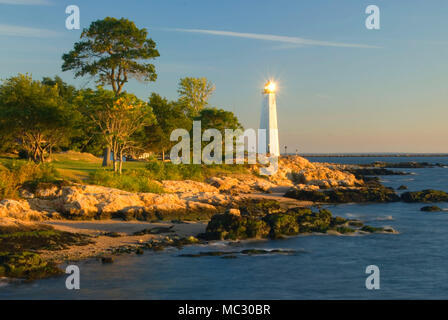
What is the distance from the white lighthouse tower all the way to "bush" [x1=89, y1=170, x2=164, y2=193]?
37.5 m

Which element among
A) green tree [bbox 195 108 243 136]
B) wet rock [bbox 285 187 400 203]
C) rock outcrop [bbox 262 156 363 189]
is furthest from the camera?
green tree [bbox 195 108 243 136]

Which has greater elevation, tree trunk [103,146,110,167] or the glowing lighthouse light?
the glowing lighthouse light

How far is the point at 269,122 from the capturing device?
2616 inches

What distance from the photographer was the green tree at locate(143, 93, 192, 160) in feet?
178

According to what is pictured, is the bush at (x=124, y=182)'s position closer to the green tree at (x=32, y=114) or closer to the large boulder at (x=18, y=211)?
the large boulder at (x=18, y=211)

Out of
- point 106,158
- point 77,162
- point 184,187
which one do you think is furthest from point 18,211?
point 77,162

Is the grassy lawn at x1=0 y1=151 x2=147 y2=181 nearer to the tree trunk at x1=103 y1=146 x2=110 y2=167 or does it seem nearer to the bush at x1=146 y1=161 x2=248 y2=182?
the tree trunk at x1=103 y1=146 x2=110 y2=167

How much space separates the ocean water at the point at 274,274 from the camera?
43.1 ft

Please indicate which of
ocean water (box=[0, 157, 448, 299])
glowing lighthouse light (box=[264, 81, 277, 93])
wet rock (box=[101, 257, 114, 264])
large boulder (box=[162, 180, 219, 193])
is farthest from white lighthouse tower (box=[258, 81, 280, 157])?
wet rock (box=[101, 257, 114, 264])

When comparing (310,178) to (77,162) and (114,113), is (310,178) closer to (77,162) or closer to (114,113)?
(77,162)

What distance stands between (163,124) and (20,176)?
111ft

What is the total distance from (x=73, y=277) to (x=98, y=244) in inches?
156
